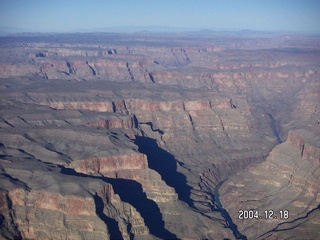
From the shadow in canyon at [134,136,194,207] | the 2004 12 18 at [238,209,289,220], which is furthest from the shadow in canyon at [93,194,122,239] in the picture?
the 2004 12 18 at [238,209,289,220]

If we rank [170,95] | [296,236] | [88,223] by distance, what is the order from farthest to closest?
[170,95] < [296,236] < [88,223]

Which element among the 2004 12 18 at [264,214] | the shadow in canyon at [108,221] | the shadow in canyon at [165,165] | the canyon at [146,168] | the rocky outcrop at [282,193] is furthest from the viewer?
the shadow in canyon at [165,165]

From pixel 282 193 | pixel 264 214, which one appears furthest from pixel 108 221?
pixel 282 193

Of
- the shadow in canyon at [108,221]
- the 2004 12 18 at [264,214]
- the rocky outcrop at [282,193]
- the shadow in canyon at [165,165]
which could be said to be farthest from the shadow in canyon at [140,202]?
the 2004 12 18 at [264,214]

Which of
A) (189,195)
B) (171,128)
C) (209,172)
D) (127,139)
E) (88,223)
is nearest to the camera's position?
(88,223)

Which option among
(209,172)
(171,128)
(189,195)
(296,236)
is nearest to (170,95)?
(171,128)

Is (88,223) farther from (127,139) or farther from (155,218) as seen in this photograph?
(127,139)

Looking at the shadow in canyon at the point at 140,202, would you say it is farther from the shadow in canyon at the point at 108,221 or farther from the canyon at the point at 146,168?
the canyon at the point at 146,168
